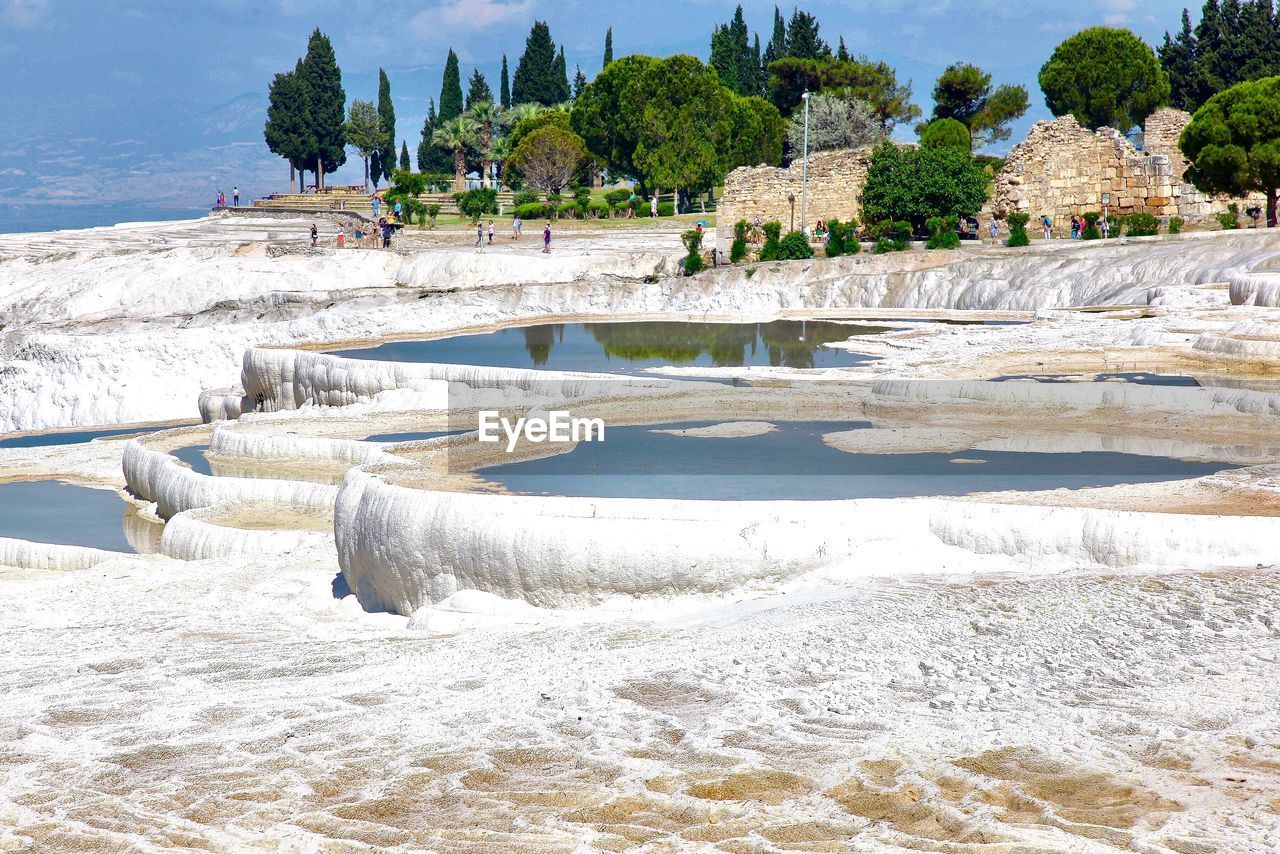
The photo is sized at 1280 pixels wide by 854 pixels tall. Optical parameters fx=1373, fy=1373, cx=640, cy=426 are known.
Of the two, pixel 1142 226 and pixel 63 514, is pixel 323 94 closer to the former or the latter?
pixel 1142 226

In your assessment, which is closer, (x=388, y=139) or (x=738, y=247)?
(x=738, y=247)

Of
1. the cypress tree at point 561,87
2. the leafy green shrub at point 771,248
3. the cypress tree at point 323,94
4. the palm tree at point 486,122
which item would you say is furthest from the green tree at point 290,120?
the leafy green shrub at point 771,248

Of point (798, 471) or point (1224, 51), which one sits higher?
point (1224, 51)

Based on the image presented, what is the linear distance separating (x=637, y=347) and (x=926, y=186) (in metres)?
11.6

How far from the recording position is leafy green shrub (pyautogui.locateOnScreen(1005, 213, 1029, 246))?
25.1m

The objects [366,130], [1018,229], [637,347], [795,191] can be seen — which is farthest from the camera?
[366,130]

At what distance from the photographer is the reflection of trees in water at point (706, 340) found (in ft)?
55.4

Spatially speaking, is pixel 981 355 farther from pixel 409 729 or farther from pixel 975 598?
pixel 409 729

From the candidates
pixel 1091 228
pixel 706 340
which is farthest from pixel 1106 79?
pixel 706 340

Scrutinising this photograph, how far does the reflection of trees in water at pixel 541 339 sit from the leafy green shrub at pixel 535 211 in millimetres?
18508

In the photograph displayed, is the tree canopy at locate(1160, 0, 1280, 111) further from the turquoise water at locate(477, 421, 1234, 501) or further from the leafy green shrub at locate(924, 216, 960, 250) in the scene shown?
the turquoise water at locate(477, 421, 1234, 501)

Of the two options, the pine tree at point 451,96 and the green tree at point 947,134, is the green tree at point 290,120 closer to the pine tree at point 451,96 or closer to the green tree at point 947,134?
the pine tree at point 451,96

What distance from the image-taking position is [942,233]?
2605cm

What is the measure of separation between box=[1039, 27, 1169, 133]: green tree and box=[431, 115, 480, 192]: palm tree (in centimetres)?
2319
